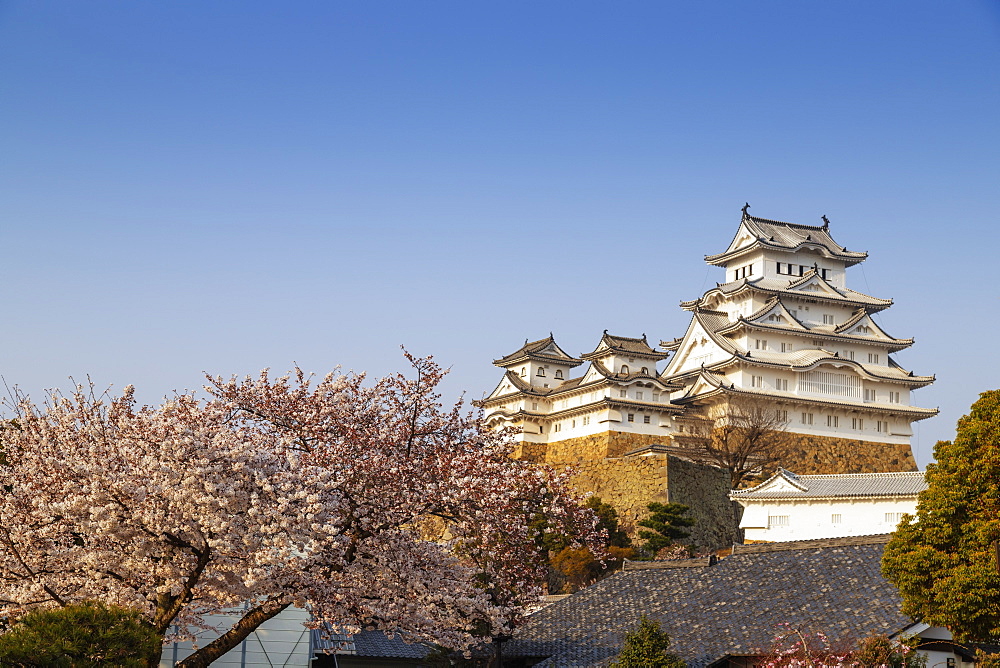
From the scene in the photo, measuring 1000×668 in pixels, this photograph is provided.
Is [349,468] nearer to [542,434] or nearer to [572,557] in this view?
[572,557]

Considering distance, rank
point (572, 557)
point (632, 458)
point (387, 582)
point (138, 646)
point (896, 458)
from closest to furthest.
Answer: point (138, 646) → point (387, 582) → point (572, 557) → point (632, 458) → point (896, 458)

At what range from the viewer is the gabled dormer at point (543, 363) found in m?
50.0

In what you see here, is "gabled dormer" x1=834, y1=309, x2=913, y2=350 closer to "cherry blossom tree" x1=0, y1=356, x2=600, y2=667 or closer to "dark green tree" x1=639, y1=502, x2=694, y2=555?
"dark green tree" x1=639, y1=502, x2=694, y2=555

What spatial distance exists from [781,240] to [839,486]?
20.3 m

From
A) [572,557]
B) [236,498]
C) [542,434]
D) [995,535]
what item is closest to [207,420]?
[236,498]

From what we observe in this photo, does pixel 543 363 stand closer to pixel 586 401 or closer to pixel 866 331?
pixel 586 401

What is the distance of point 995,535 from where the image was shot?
1565 cm

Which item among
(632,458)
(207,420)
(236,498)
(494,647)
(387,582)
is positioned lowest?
(494,647)

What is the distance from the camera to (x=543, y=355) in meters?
50.2

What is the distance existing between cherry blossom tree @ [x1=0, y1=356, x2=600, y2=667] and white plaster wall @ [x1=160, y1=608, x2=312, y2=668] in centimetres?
827

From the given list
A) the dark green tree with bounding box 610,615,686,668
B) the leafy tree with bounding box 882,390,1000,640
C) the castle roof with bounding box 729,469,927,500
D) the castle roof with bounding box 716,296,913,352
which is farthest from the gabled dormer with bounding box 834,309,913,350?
the dark green tree with bounding box 610,615,686,668

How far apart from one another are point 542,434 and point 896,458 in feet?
50.1

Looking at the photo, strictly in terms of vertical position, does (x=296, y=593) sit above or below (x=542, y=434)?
below

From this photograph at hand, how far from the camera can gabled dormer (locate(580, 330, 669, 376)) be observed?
4556 centimetres
